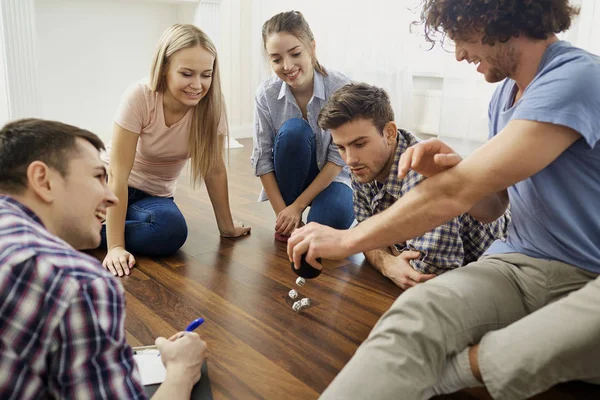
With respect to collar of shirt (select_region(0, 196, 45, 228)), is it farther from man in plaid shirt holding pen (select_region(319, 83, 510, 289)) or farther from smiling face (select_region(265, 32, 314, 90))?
smiling face (select_region(265, 32, 314, 90))

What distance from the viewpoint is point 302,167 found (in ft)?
6.53

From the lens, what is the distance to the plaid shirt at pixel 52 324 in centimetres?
61

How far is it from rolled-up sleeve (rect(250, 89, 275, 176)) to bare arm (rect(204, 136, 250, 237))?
0.15 metres

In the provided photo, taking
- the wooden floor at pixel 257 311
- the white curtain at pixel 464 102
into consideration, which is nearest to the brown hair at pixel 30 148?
the wooden floor at pixel 257 311

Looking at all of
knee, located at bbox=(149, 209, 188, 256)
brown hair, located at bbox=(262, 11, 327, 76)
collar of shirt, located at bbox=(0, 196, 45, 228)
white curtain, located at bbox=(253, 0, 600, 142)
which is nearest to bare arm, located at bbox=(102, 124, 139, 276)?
knee, located at bbox=(149, 209, 188, 256)

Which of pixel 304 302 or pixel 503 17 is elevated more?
pixel 503 17

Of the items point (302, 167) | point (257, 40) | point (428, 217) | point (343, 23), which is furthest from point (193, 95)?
point (257, 40)

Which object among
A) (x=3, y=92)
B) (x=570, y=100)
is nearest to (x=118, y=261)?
(x=570, y=100)

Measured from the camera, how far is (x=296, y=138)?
76.4 inches

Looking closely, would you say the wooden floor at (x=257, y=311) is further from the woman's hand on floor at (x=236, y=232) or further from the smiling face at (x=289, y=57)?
the smiling face at (x=289, y=57)

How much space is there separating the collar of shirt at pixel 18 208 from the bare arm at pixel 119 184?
0.94 metres

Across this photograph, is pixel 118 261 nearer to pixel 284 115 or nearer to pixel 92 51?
pixel 284 115

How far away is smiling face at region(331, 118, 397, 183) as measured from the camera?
57.5 inches

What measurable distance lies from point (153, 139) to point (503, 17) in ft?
3.74
